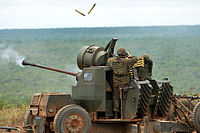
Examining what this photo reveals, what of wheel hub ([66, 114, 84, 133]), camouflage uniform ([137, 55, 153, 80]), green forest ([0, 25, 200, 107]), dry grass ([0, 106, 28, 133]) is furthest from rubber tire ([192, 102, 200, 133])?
green forest ([0, 25, 200, 107])

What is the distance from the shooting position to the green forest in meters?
37.6

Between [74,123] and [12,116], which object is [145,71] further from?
[12,116]

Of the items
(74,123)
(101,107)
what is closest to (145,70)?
(101,107)

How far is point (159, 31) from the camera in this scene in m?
56.8

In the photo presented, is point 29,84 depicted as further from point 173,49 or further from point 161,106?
point 161,106

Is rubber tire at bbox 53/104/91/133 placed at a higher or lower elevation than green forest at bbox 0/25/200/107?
lower

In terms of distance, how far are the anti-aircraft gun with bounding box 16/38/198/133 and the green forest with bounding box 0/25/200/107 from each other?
40.1 ft

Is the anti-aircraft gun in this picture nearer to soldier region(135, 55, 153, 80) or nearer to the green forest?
soldier region(135, 55, 153, 80)

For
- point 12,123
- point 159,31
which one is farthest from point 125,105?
point 159,31

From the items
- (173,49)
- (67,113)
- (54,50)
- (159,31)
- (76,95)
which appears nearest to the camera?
(67,113)

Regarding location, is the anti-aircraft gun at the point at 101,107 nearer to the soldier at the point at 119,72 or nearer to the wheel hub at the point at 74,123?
the wheel hub at the point at 74,123

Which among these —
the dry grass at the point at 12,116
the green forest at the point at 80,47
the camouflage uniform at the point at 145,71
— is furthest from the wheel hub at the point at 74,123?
the green forest at the point at 80,47

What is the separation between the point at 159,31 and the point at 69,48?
12980 mm

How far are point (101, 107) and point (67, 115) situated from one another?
3.83 ft
